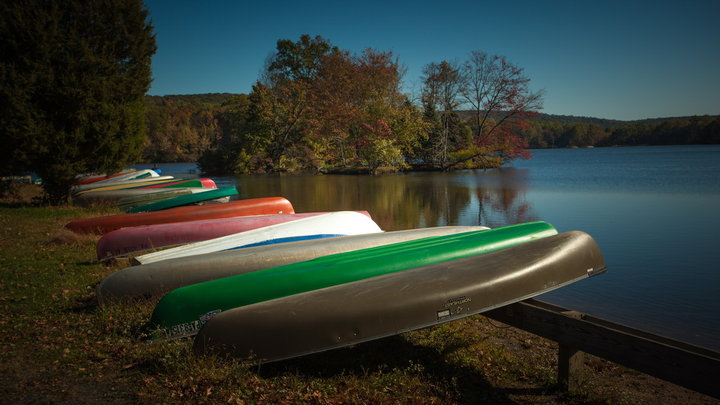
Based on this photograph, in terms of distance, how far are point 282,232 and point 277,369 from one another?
10.2 feet

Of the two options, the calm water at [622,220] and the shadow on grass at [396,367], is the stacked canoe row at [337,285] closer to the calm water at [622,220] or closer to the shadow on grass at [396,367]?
the shadow on grass at [396,367]

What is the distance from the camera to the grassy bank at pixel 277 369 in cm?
252

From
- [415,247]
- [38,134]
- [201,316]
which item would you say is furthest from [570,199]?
[38,134]

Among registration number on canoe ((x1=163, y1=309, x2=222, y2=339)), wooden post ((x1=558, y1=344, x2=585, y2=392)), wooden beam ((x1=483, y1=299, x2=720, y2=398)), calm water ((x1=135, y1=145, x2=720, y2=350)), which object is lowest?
calm water ((x1=135, y1=145, x2=720, y2=350))

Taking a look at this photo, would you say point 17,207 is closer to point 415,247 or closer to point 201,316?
point 201,316

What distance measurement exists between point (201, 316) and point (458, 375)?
1937 millimetres

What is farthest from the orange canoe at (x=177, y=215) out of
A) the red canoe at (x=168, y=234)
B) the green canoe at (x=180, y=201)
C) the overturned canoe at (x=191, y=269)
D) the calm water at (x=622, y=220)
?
the overturned canoe at (x=191, y=269)

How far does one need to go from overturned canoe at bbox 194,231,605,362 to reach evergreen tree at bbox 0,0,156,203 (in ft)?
32.1

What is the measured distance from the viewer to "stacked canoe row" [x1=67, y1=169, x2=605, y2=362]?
271 cm

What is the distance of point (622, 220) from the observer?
971cm

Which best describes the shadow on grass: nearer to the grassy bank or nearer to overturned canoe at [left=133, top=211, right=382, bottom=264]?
the grassy bank

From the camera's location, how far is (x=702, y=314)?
14.6ft

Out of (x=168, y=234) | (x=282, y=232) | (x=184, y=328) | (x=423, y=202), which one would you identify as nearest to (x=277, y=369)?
(x=184, y=328)

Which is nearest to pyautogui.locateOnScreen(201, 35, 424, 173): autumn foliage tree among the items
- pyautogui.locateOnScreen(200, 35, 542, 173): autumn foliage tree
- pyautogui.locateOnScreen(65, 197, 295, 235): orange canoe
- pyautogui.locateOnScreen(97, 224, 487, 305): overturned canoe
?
pyautogui.locateOnScreen(200, 35, 542, 173): autumn foliage tree
